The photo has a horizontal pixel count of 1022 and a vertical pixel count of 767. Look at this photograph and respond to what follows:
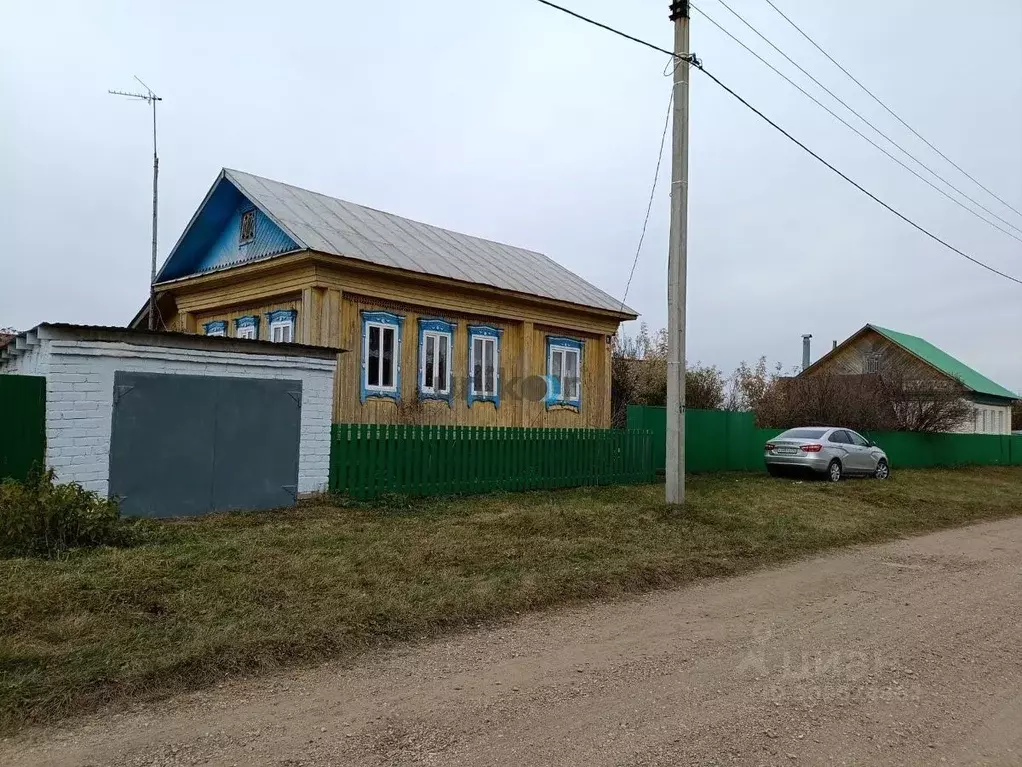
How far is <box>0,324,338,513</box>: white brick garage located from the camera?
922 centimetres

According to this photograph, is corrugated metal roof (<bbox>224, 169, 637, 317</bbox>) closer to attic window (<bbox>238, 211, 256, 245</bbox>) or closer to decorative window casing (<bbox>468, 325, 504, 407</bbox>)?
attic window (<bbox>238, 211, 256, 245</bbox>)

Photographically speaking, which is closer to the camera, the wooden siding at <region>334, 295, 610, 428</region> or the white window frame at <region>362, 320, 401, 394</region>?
the wooden siding at <region>334, 295, 610, 428</region>

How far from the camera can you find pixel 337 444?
11828 millimetres

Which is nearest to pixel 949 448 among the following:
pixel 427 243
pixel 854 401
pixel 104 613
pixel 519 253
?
pixel 854 401

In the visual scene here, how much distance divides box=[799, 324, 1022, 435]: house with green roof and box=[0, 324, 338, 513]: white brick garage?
118 feet

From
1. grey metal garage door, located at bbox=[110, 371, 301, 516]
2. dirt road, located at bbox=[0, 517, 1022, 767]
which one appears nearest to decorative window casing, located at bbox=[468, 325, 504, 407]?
grey metal garage door, located at bbox=[110, 371, 301, 516]

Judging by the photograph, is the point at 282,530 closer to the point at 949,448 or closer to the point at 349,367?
the point at 349,367

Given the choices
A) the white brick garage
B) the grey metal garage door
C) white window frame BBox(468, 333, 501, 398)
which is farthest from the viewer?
white window frame BBox(468, 333, 501, 398)

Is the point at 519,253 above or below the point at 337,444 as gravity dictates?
above

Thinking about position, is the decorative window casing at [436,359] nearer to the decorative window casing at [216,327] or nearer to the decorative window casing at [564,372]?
the decorative window casing at [564,372]

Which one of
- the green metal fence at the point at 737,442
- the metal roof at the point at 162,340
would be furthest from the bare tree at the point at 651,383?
the metal roof at the point at 162,340

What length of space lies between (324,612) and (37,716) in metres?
2.15

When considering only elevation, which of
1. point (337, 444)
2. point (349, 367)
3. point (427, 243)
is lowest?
point (337, 444)

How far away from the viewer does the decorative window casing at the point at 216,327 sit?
18.2 meters
